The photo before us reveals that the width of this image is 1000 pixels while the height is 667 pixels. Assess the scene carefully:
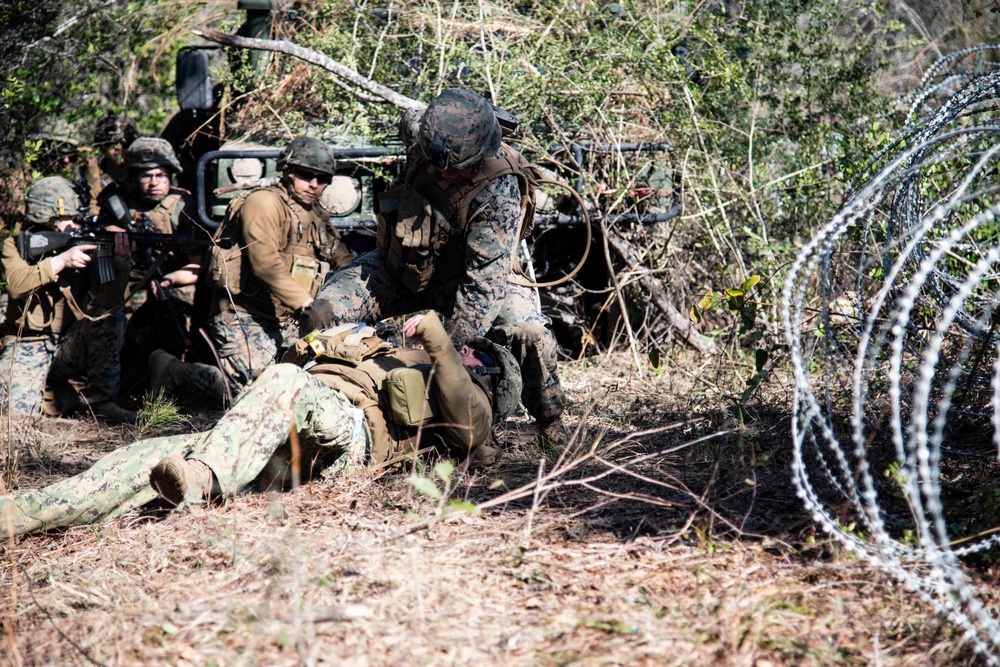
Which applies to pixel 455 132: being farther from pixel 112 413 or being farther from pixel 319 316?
pixel 112 413

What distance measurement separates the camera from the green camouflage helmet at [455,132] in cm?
418

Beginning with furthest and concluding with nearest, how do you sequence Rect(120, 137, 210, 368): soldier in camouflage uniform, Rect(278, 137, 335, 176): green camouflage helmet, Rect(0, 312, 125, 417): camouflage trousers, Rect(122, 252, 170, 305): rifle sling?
Rect(120, 137, 210, 368): soldier in camouflage uniform < Rect(122, 252, 170, 305): rifle sling < Rect(0, 312, 125, 417): camouflage trousers < Rect(278, 137, 335, 176): green camouflage helmet

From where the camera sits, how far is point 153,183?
6223 millimetres

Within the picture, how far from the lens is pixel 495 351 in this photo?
164 inches

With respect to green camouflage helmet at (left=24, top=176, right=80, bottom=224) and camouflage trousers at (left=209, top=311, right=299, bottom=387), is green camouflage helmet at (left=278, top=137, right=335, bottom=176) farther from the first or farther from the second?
green camouflage helmet at (left=24, top=176, right=80, bottom=224)

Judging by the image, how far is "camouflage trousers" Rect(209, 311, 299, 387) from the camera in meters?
5.50

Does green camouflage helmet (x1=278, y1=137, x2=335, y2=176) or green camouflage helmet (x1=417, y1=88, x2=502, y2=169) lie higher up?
green camouflage helmet (x1=417, y1=88, x2=502, y2=169)

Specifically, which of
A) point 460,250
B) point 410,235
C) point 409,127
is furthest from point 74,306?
point 460,250

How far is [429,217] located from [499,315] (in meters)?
0.57

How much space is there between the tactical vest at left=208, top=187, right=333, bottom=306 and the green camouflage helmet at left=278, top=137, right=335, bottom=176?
22 centimetres

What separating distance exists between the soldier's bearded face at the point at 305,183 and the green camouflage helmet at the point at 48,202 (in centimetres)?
151

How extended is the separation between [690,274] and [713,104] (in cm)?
113

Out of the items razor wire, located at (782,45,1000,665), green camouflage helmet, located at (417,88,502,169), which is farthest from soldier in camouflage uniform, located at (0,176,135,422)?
razor wire, located at (782,45,1000,665)

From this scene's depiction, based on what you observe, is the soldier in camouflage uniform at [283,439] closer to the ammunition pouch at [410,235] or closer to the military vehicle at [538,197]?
the ammunition pouch at [410,235]
